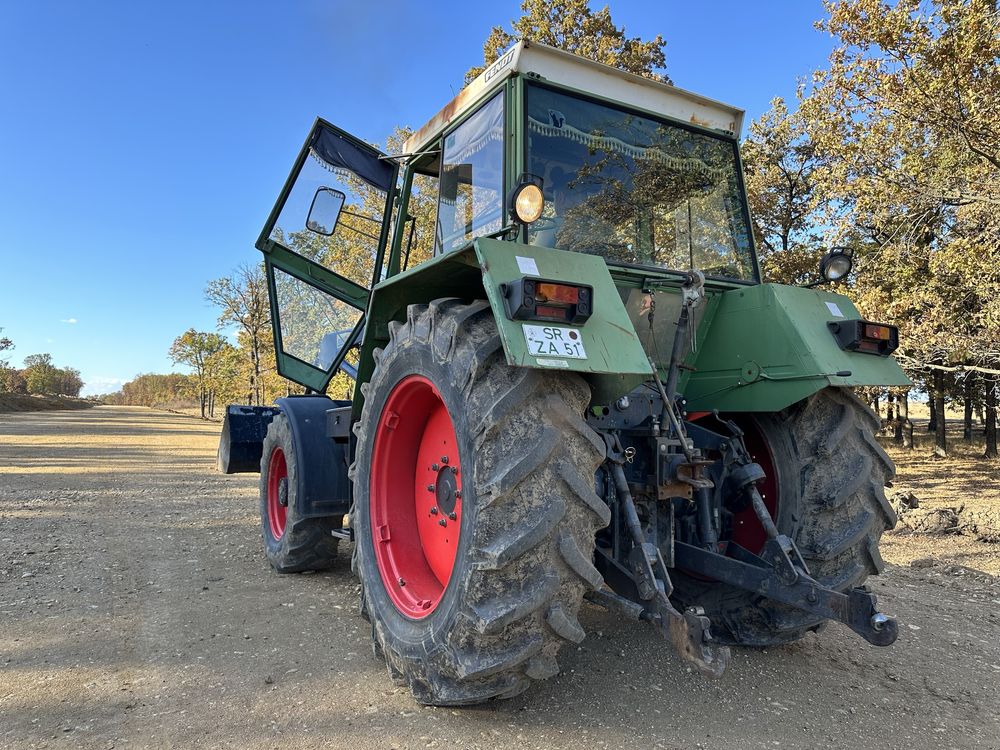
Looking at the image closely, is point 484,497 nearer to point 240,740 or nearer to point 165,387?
point 240,740

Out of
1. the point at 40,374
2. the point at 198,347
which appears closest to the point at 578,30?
the point at 198,347

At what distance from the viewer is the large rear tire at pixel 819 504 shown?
3.17 meters

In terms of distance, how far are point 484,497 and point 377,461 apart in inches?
43.9

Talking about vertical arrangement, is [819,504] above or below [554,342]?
below

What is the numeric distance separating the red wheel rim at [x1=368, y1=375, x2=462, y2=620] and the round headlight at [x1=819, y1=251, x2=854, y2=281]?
2238mm

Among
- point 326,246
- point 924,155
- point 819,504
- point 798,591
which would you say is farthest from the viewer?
point 924,155

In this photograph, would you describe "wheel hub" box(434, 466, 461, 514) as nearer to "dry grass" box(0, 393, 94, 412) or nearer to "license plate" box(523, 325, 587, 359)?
"license plate" box(523, 325, 587, 359)

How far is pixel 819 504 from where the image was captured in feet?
10.6

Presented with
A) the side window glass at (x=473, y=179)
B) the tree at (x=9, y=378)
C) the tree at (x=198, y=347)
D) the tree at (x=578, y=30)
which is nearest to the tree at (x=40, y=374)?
the tree at (x=9, y=378)

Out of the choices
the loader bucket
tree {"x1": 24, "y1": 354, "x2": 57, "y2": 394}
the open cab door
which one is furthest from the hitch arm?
tree {"x1": 24, "y1": 354, "x2": 57, "y2": 394}

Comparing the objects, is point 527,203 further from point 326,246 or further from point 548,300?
point 326,246

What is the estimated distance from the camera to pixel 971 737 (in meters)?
2.71

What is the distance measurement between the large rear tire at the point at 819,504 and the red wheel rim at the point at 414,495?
1481 millimetres

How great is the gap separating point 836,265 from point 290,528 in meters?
3.92
